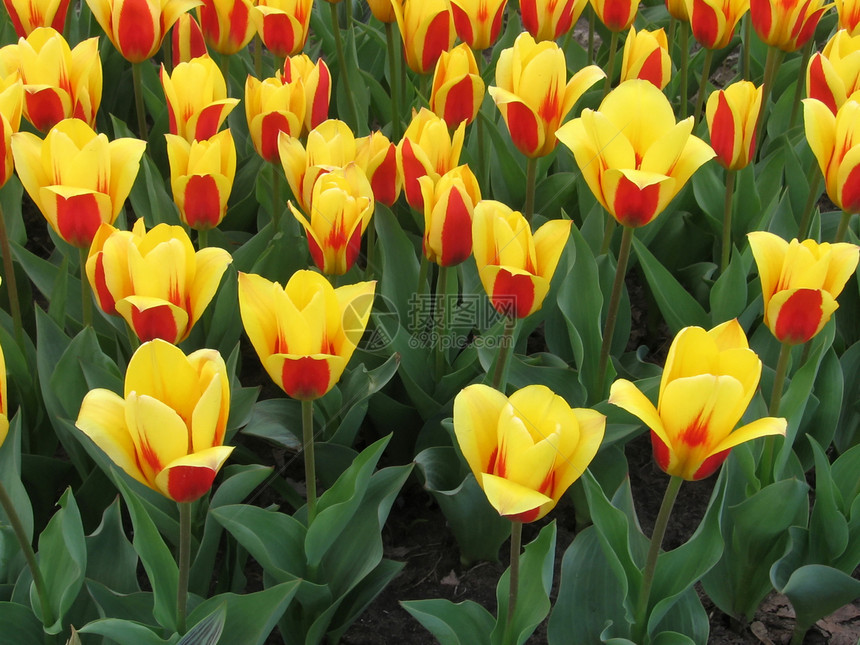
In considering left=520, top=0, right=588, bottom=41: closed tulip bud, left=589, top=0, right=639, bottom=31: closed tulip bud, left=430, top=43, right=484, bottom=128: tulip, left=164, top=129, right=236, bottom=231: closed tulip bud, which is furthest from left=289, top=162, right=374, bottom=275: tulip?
left=589, top=0, right=639, bottom=31: closed tulip bud

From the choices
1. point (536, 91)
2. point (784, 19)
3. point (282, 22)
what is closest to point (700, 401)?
point (536, 91)

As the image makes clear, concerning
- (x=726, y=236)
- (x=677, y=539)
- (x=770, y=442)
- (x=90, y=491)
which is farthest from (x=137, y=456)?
(x=726, y=236)

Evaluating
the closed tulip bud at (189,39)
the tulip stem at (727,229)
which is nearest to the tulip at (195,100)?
the closed tulip bud at (189,39)

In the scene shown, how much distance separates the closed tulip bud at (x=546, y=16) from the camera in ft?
7.59

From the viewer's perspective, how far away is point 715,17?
7.54 ft

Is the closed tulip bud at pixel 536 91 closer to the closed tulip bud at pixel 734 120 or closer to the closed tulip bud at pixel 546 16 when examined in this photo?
the closed tulip bud at pixel 734 120

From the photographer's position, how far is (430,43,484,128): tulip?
202cm

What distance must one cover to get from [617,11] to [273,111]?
1.06 meters

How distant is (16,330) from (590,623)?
4.35ft

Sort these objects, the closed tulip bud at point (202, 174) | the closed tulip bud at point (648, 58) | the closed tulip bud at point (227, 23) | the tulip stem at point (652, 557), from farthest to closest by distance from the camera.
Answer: the closed tulip bud at point (227, 23) < the closed tulip bud at point (648, 58) < the closed tulip bud at point (202, 174) < the tulip stem at point (652, 557)

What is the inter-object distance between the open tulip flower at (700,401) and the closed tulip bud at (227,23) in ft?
5.45

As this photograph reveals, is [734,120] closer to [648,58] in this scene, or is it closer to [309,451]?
[648,58]

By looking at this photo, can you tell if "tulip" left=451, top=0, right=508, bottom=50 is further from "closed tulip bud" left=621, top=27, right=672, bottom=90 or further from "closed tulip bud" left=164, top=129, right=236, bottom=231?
"closed tulip bud" left=164, top=129, right=236, bottom=231

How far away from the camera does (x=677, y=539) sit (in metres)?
2.05
